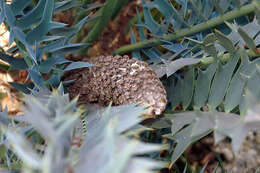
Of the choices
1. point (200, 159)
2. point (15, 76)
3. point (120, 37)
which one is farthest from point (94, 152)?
point (200, 159)

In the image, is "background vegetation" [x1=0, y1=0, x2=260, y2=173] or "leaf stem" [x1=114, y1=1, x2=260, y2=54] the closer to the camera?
"background vegetation" [x1=0, y1=0, x2=260, y2=173]

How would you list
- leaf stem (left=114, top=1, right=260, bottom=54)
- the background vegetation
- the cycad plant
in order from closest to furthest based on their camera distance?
the background vegetation → the cycad plant → leaf stem (left=114, top=1, right=260, bottom=54)

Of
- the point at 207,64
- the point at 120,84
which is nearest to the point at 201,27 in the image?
the point at 207,64

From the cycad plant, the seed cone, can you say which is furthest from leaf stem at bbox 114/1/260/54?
the seed cone

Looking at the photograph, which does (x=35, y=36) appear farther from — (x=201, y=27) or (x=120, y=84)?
(x=201, y=27)

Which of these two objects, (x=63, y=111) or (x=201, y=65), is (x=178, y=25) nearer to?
(x=201, y=65)

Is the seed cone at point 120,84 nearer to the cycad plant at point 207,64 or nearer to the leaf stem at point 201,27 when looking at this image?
the cycad plant at point 207,64

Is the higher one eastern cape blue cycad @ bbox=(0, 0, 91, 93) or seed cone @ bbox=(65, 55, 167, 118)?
eastern cape blue cycad @ bbox=(0, 0, 91, 93)

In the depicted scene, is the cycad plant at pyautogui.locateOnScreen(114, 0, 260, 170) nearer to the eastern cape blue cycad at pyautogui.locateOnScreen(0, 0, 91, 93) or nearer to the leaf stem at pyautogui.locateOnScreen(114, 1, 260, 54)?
the leaf stem at pyautogui.locateOnScreen(114, 1, 260, 54)
